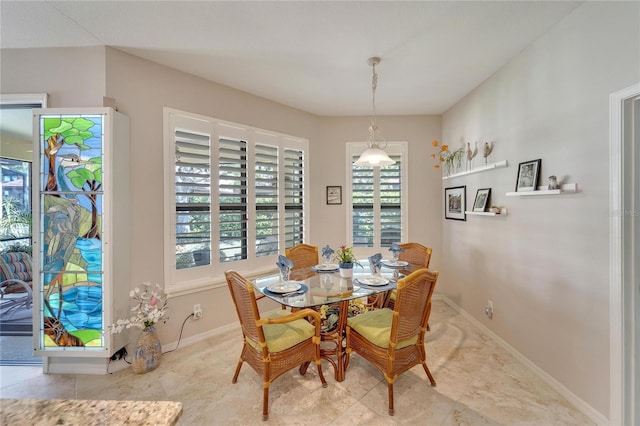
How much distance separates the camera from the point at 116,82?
2.32m

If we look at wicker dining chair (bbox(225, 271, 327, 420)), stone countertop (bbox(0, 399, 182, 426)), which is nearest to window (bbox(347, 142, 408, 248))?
wicker dining chair (bbox(225, 271, 327, 420))

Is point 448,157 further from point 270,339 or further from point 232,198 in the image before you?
point 270,339

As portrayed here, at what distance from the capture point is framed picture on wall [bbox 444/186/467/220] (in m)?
3.32

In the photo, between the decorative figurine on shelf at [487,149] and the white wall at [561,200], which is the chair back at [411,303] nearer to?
the white wall at [561,200]

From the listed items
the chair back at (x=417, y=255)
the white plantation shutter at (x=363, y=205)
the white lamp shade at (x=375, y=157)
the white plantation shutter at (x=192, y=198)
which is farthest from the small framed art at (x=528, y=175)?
the white plantation shutter at (x=192, y=198)

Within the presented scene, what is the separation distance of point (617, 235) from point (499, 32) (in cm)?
173

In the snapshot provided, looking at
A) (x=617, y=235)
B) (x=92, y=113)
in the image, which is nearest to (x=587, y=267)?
(x=617, y=235)

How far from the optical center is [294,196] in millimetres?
3717

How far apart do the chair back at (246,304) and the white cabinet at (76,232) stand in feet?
3.97

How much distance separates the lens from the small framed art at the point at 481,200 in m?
2.79

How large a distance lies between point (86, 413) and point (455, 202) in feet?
12.6

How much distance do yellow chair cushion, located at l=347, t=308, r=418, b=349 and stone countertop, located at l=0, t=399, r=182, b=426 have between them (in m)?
1.51

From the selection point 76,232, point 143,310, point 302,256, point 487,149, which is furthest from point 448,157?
point 76,232

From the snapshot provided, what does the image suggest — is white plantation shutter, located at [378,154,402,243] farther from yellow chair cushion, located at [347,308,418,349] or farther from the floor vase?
the floor vase
